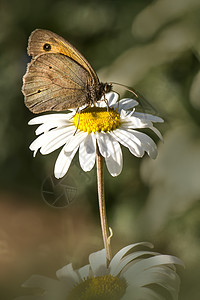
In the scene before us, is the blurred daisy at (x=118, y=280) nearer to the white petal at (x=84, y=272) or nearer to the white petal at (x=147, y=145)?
the white petal at (x=84, y=272)

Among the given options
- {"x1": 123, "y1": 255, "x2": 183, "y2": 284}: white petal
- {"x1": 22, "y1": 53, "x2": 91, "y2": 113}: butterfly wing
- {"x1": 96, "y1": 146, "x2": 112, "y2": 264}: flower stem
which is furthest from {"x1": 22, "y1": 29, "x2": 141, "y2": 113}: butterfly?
{"x1": 123, "y1": 255, "x2": 183, "y2": 284}: white petal

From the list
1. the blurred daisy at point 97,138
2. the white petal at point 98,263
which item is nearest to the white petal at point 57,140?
the blurred daisy at point 97,138

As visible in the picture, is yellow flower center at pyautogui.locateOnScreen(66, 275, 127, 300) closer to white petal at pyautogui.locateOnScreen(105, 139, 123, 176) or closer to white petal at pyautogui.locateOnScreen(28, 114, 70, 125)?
white petal at pyautogui.locateOnScreen(105, 139, 123, 176)

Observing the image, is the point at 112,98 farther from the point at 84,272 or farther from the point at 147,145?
the point at 84,272

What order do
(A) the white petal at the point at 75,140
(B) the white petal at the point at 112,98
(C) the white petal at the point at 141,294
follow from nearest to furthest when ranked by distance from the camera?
(C) the white petal at the point at 141,294 < (A) the white petal at the point at 75,140 < (B) the white petal at the point at 112,98

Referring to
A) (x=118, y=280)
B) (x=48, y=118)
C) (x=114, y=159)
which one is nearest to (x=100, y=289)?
(x=118, y=280)

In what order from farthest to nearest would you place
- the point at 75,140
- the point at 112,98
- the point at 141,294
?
the point at 112,98, the point at 75,140, the point at 141,294

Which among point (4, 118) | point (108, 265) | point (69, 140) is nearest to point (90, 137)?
point (69, 140)
